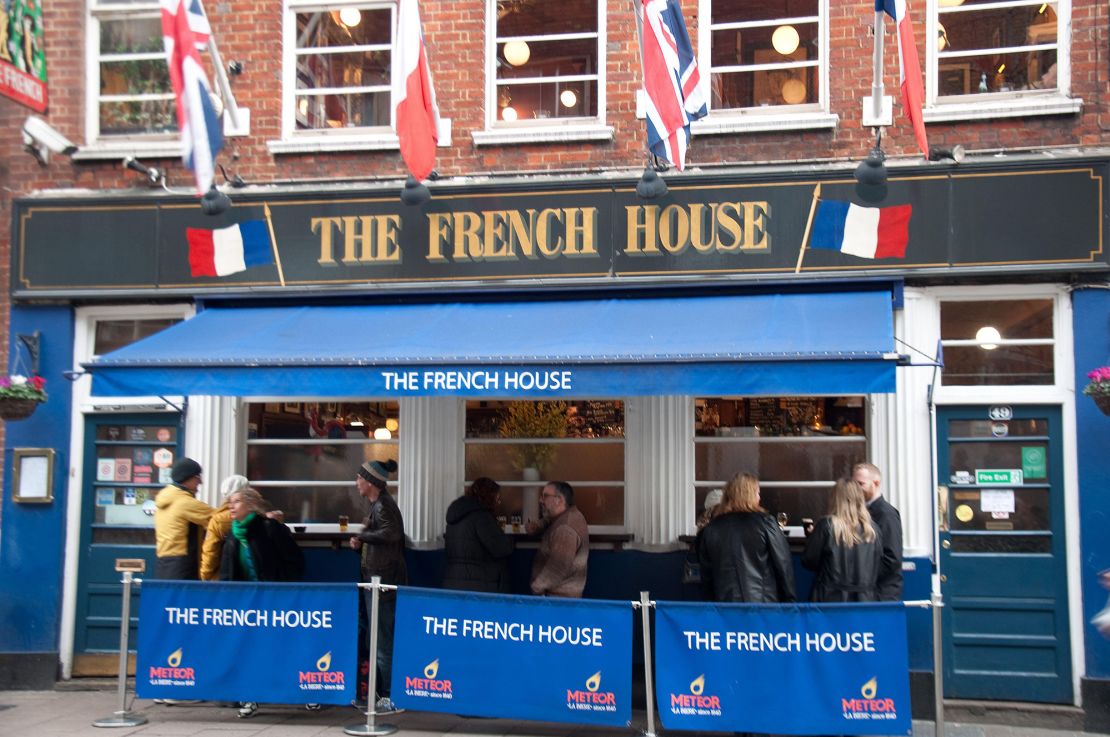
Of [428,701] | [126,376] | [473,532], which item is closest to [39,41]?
[126,376]

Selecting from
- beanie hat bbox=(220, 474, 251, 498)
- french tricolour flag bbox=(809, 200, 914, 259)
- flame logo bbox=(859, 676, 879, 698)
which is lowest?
flame logo bbox=(859, 676, 879, 698)

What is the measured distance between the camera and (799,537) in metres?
9.18

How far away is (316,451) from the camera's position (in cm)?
1021

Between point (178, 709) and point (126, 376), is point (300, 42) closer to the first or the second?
point (126, 376)

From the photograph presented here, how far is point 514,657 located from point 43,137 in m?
6.15

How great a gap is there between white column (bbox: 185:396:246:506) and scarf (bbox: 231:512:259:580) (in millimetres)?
1294

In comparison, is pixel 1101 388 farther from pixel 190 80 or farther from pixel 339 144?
pixel 190 80

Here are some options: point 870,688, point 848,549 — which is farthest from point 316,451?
point 870,688

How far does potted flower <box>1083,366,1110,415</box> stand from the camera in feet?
26.4

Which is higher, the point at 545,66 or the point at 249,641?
the point at 545,66

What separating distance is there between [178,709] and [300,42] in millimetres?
5596

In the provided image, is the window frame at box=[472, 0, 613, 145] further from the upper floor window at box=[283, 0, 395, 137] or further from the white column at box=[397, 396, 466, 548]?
the white column at box=[397, 396, 466, 548]

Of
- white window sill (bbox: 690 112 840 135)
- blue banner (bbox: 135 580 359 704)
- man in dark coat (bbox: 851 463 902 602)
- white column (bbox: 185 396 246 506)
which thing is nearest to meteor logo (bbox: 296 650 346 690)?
blue banner (bbox: 135 580 359 704)

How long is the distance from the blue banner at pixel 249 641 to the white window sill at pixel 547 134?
3882mm
